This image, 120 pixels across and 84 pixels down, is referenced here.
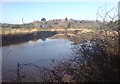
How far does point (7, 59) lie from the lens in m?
13.3

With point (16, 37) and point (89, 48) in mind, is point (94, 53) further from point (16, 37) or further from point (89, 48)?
point (16, 37)

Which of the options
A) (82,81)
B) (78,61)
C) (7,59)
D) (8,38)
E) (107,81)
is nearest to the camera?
(107,81)

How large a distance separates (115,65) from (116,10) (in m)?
1.56

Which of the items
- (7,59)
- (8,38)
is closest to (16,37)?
(8,38)

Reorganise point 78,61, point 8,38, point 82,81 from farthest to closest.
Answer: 1. point 8,38
2. point 78,61
3. point 82,81

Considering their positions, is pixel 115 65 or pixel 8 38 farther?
pixel 8 38

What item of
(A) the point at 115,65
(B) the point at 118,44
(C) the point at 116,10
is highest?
(C) the point at 116,10

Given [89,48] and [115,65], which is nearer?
[115,65]

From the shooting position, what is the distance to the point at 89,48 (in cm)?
507

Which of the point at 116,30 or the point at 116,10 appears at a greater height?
the point at 116,10

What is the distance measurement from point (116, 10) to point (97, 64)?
1.64 meters

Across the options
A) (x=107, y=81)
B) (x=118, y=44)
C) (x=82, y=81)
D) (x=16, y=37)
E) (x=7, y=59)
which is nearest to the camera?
(x=107, y=81)

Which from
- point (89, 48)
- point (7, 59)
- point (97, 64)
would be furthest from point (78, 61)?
point (7, 59)

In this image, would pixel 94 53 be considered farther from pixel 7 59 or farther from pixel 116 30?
pixel 7 59
